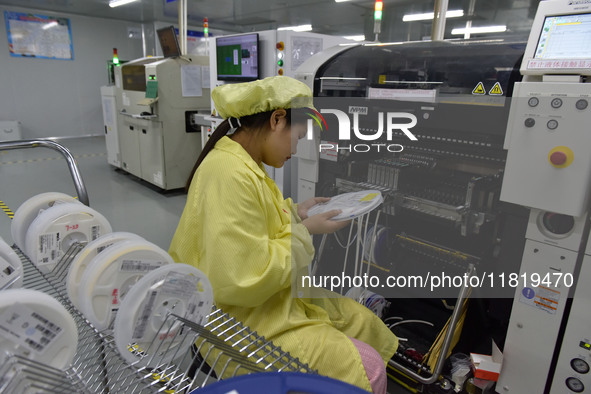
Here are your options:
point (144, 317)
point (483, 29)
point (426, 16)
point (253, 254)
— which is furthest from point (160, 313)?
point (483, 29)

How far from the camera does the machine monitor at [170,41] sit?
4496 millimetres

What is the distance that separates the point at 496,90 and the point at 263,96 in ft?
3.13

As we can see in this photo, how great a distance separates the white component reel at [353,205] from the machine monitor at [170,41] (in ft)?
12.1

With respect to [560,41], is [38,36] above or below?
above

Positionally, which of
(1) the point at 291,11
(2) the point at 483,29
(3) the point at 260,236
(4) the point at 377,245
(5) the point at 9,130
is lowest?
(5) the point at 9,130

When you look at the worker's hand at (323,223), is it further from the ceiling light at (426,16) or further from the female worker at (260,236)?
the ceiling light at (426,16)

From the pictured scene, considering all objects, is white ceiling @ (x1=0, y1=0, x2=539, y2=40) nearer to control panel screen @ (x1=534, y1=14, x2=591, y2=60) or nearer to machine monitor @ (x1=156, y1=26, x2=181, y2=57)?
machine monitor @ (x1=156, y1=26, x2=181, y2=57)

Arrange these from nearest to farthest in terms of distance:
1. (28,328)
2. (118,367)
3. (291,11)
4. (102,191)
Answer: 1. (28,328)
2. (118,367)
3. (102,191)
4. (291,11)

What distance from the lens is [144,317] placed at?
0.68 metres

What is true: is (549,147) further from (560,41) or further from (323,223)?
(323,223)

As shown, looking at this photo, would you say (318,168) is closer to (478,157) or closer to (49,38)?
(478,157)

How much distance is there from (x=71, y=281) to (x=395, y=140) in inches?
62.9

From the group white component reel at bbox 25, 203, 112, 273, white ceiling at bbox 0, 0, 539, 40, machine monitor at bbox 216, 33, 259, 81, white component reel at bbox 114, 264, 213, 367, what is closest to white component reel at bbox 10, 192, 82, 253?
white component reel at bbox 25, 203, 112, 273

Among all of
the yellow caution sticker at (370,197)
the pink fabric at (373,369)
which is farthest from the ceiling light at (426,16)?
the pink fabric at (373,369)
